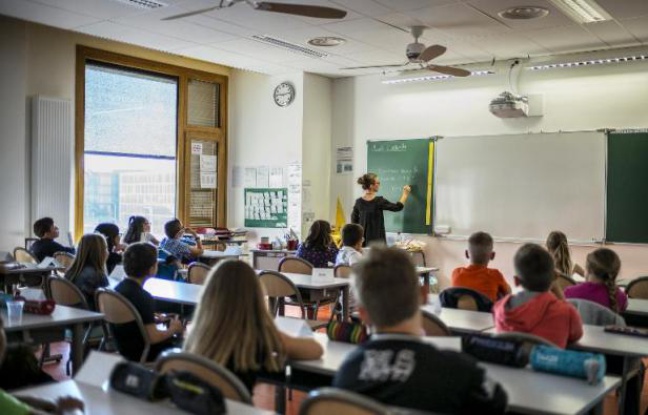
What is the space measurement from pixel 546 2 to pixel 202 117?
546 cm

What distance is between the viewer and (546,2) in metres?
5.60

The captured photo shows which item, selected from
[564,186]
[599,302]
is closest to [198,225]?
[564,186]

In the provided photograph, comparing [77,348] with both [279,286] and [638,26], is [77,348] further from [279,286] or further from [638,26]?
[638,26]

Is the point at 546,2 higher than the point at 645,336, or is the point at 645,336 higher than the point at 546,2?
the point at 546,2

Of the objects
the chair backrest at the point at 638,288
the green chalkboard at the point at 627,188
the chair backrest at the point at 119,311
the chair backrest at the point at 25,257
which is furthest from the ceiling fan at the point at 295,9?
the green chalkboard at the point at 627,188

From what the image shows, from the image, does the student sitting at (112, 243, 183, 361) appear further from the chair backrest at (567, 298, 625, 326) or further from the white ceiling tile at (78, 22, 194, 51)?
the white ceiling tile at (78, 22, 194, 51)

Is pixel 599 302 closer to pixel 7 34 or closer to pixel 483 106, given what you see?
pixel 483 106

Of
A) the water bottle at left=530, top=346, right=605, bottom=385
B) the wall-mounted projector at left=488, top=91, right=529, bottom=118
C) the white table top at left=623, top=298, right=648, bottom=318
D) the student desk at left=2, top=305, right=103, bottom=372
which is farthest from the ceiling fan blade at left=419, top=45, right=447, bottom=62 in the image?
the water bottle at left=530, top=346, right=605, bottom=385

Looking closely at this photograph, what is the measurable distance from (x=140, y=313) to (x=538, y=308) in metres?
2.09

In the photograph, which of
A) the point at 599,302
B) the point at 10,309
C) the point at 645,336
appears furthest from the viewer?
the point at 599,302

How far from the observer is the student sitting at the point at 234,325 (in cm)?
234

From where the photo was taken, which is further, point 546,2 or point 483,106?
point 483,106

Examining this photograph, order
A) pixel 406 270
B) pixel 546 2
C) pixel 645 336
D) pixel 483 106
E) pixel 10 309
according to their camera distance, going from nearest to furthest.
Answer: pixel 406 270, pixel 645 336, pixel 10 309, pixel 546 2, pixel 483 106

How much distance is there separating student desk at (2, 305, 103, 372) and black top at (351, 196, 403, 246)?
483 centimetres
